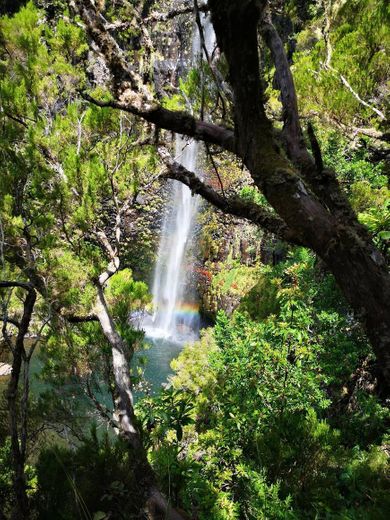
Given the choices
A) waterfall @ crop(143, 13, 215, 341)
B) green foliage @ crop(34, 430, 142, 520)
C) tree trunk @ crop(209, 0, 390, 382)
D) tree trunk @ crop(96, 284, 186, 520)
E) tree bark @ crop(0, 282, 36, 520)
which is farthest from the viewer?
waterfall @ crop(143, 13, 215, 341)

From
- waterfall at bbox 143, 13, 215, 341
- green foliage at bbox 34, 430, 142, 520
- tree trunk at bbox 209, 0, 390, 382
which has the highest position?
waterfall at bbox 143, 13, 215, 341

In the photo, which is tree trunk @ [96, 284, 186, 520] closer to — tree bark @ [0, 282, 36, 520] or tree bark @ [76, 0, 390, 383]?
tree bark @ [0, 282, 36, 520]

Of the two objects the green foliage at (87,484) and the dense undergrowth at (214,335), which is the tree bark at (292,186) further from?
the green foliage at (87,484)

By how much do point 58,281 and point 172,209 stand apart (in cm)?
1428

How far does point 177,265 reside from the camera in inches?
709

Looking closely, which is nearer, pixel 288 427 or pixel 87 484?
pixel 87 484

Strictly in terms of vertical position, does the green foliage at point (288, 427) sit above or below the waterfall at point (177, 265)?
below

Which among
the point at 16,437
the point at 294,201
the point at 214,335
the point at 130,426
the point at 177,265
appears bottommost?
the point at 16,437

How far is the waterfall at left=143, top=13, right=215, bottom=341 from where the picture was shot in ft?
53.4

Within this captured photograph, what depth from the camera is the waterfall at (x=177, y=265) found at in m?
16.3

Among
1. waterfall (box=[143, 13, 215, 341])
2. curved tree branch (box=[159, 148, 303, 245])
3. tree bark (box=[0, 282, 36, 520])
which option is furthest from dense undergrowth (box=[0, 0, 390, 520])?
waterfall (box=[143, 13, 215, 341])

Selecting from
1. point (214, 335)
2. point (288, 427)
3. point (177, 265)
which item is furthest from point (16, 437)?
point (177, 265)

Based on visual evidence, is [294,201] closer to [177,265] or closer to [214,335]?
[214,335]

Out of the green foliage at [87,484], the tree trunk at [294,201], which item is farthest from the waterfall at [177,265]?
the tree trunk at [294,201]
